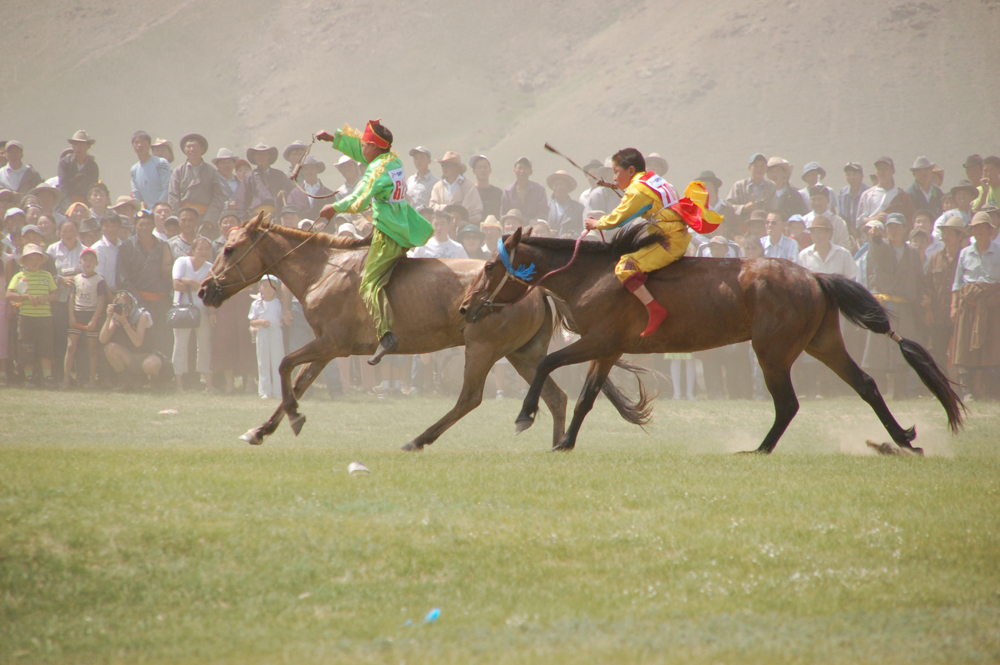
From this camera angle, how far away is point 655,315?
7879 mm

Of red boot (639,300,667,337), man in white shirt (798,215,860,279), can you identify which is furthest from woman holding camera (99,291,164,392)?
man in white shirt (798,215,860,279)

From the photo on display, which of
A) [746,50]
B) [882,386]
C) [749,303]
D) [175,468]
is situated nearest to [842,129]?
[746,50]

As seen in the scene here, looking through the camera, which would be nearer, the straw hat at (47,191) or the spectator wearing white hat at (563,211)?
the straw hat at (47,191)

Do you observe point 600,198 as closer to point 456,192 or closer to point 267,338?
point 456,192

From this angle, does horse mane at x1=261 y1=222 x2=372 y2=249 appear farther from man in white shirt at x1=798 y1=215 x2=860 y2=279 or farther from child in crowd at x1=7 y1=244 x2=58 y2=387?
man in white shirt at x1=798 y1=215 x2=860 y2=279

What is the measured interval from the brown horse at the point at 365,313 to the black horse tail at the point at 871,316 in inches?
107

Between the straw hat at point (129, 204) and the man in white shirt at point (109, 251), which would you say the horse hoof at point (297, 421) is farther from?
the straw hat at point (129, 204)

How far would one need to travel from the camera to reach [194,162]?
16703 millimetres

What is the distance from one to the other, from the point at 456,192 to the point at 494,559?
13.2 metres

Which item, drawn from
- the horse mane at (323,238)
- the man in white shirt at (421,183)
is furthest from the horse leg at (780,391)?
the man in white shirt at (421,183)

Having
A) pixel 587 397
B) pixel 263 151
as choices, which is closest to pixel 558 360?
pixel 587 397

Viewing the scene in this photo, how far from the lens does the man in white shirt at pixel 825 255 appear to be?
15.1 meters

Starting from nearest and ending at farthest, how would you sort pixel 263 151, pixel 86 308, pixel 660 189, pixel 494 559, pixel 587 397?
pixel 494 559, pixel 660 189, pixel 587 397, pixel 86 308, pixel 263 151

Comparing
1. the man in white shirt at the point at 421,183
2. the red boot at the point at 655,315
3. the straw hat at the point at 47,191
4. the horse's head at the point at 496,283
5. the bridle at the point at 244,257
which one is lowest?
the red boot at the point at 655,315
